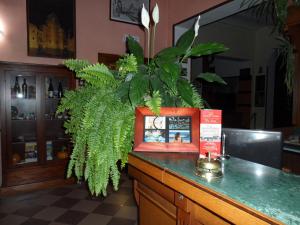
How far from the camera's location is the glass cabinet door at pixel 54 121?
3332 millimetres

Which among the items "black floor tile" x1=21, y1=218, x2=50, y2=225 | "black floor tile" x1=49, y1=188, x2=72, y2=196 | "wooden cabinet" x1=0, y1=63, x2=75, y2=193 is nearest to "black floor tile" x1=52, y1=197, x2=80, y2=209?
"black floor tile" x1=49, y1=188, x2=72, y2=196

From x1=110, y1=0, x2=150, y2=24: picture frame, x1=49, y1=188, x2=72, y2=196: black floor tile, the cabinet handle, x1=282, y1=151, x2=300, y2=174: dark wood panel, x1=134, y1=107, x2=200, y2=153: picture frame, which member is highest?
x1=110, y1=0, x2=150, y2=24: picture frame

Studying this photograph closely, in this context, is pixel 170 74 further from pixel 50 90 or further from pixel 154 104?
pixel 50 90

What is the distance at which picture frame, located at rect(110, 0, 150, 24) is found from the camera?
11.8 ft

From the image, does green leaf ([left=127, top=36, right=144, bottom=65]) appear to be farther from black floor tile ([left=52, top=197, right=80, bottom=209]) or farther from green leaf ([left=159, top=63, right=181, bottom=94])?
black floor tile ([left=52, top=197, right=80, bottom=209])

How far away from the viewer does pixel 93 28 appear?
137 inches

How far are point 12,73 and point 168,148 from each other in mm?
2817

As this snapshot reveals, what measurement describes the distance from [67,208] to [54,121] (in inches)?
49.6

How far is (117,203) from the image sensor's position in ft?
9.43

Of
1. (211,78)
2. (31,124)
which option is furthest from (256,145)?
(31,124)

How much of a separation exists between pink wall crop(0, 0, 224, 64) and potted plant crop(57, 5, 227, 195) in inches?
91.4

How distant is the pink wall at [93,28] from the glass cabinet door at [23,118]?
337 millimetres

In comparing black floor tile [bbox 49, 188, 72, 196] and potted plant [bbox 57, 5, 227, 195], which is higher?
potted plant [bbox 57, 5, 227, 195]

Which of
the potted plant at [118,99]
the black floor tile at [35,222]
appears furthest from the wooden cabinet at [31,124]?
the potted plant at [118,99]
